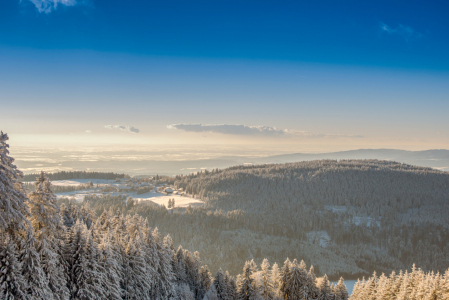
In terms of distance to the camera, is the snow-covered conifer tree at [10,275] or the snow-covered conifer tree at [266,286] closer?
the snow-covered conifer tree at [10,275]

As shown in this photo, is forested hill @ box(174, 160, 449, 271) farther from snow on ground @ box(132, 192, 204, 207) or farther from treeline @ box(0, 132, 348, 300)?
treeline @ box(0, 132, 348, 300)

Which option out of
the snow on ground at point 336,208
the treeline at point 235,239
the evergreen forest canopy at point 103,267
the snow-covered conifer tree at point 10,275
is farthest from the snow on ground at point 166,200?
the snow-covered conifer tree at point 10,275

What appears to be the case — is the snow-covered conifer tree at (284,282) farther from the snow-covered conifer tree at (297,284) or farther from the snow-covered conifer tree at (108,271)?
the snow-covered conifer tree at (108,271)

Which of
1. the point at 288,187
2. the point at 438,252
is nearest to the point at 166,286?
the point at 438,252

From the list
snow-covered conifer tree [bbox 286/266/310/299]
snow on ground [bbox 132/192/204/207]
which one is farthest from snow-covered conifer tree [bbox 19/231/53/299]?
snow on ground [bbox 132/192/204/207]

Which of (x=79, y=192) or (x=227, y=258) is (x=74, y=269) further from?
(x=79, y=192)

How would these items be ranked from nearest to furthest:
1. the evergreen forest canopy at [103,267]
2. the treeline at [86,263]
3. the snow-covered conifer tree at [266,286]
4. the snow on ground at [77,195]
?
the treeline at [86,263] → the evergreen forest canopy at [103,267] → the snow-covered conifer tree at [266,286] → the snow on ground at [77,195]
